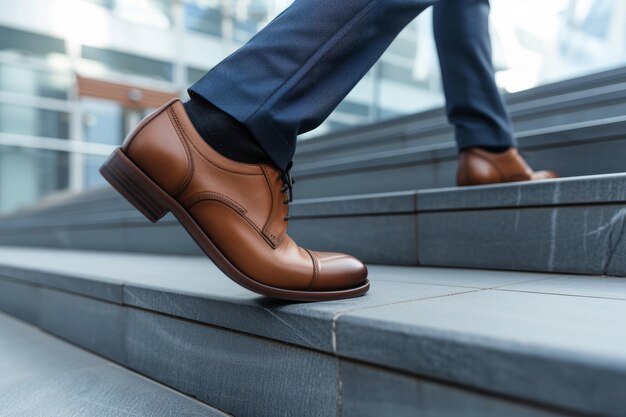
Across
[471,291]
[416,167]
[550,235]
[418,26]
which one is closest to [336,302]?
[471,291]

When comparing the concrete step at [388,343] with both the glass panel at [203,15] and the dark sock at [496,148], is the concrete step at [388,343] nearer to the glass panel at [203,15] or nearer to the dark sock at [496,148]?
the dark sock at [496,148]

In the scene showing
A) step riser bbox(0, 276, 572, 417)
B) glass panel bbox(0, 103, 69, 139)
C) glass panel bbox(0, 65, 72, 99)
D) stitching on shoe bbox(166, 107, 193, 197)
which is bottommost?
step riser bbox(0, 276, 572, 417)

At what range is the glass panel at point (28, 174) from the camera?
7.09 meters

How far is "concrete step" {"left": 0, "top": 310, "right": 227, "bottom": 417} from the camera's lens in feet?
2.73

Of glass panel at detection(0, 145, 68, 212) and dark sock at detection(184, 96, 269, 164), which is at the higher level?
glass panel at detection(0, 145, 68, 212)

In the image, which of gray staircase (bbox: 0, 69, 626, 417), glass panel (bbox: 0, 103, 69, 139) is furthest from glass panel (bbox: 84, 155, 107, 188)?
gray staircase (bbox: 0, 69, 626, 417)

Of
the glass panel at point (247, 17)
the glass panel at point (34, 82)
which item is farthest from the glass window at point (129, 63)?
the glass panel at point (247, 17)

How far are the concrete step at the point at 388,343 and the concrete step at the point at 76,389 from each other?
0.11 ft

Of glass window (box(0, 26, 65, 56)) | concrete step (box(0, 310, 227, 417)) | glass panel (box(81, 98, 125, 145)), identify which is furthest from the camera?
glass panel (box(81, 98, 125, 145))

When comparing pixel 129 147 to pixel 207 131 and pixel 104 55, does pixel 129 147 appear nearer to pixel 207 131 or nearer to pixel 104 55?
pixel 207 131

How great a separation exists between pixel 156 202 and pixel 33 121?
7.69m

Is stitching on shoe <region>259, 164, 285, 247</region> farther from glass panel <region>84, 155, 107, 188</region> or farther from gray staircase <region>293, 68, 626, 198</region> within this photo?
glass panel <region>84, 155, 107, 188</region>

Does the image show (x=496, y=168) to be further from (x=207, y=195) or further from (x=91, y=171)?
(x=91, y=171)

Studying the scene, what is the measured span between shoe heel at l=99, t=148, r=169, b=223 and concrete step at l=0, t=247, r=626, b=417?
22 centimetres
